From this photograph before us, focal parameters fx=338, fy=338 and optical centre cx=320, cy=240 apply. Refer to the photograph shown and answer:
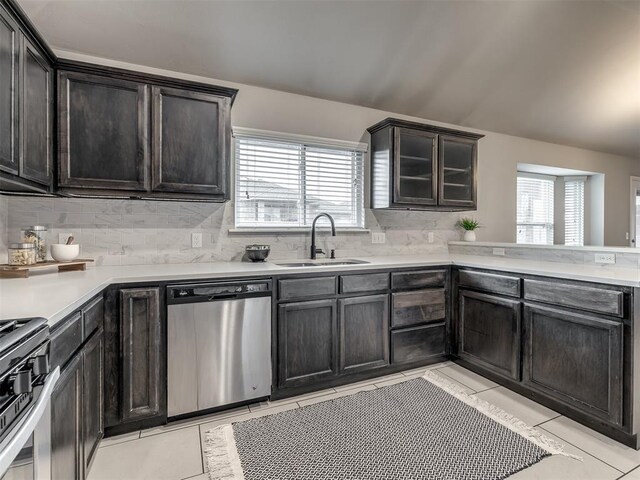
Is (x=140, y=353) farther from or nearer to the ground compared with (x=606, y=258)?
nearer to the ground

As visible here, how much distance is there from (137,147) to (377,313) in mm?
2158

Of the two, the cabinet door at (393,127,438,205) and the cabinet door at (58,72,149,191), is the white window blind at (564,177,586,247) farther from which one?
the cabinet door at (58,72,149,191)

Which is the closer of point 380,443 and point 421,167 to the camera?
point 380,443

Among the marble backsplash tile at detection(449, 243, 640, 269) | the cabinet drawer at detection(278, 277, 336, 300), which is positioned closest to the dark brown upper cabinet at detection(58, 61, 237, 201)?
the cabinet drawer at detection(278, 277, 336, 300)

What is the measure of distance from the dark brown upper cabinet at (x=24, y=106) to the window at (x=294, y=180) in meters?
1.32

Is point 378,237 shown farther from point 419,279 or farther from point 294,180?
point 294,180

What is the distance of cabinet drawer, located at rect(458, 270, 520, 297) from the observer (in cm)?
256

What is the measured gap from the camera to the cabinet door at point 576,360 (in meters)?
1.98

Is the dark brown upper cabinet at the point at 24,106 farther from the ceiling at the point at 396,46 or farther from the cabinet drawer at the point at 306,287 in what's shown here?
the cabinet drawer at the point at 306,287

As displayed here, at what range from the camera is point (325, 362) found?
2.56m

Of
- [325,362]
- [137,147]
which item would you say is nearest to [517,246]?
[325,362]

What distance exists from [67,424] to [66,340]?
316 mm

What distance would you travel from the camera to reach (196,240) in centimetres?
281

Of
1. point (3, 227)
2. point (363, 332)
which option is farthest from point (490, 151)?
point (3, 227)
